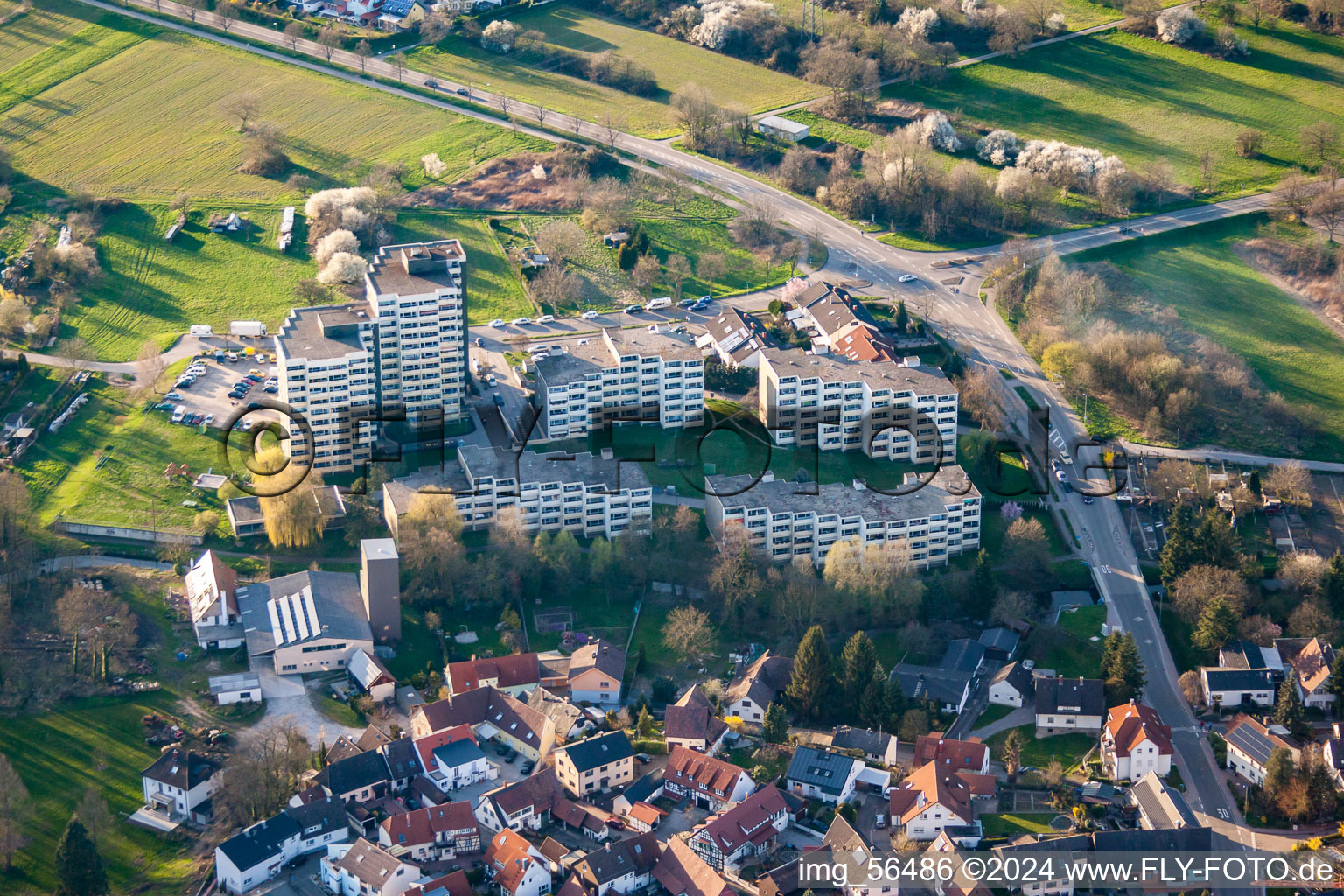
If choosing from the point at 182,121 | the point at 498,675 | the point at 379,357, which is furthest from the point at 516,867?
the point at 182,121

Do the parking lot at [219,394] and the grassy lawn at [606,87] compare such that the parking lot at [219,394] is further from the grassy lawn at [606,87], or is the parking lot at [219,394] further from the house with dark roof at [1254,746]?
the house with dark roof at [1254,746]

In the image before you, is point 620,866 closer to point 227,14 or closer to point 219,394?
point 219,394

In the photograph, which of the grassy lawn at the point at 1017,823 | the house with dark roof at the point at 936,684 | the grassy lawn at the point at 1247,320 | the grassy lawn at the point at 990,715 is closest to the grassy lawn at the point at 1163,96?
the grassy lawn at the point at 1247,320

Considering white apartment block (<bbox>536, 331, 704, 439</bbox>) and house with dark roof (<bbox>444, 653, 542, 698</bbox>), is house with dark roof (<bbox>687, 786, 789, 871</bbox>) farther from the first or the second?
white apartment block (<bbox>536, 331, 704, 439</bbox>)

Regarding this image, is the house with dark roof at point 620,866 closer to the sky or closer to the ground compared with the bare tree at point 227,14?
closer to the ground

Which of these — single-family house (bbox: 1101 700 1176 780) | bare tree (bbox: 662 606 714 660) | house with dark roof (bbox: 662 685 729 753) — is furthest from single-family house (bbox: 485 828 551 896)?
single-family house (bbox: 1101 700 1176 780)

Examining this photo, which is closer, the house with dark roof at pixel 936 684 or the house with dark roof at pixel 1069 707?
the house with dark roof at pixel 1069 707
